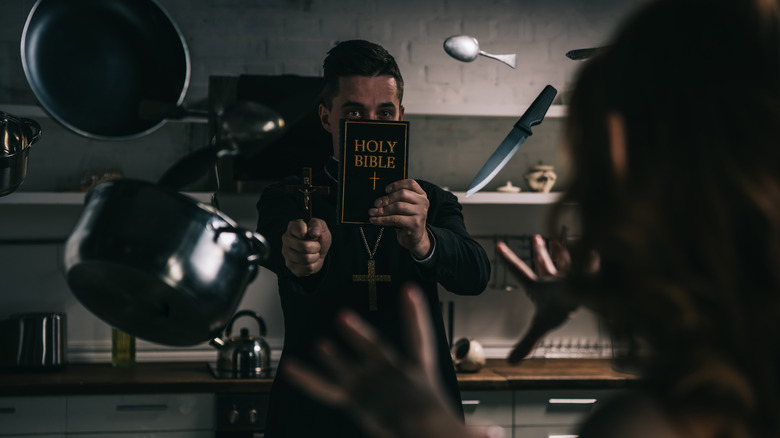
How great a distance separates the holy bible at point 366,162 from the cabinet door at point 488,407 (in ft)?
4.85

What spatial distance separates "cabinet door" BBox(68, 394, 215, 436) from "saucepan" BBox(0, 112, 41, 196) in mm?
1378

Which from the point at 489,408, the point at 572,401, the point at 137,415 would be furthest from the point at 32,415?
the point at 572,401

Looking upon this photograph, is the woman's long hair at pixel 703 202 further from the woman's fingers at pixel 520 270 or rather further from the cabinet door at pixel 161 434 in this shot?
the cabinet door at pixel 161 434

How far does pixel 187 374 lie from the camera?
2.72 metres

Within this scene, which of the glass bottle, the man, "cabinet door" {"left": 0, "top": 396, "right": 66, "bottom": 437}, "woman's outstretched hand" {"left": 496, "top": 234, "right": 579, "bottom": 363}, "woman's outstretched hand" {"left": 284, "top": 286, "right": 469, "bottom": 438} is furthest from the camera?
the glass bottle

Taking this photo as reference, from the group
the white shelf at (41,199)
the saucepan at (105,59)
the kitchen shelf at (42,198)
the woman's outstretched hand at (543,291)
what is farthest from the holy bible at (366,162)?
the white shelf at (41,199)

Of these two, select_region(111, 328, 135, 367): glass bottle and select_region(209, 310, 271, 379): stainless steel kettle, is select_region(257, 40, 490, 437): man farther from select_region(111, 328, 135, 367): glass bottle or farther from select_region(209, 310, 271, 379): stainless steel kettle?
select_region(111, 328, 135, 367): glass bottle

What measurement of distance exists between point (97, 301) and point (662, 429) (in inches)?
20.8

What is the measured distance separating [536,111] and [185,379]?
1795 mm

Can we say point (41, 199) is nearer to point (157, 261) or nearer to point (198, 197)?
point (198, 197)

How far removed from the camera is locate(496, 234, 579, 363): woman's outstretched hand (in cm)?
61

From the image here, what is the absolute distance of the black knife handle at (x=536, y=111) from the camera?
1285mm

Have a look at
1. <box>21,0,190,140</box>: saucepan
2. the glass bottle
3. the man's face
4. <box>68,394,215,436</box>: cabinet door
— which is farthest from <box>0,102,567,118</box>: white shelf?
<box>21,0,190,140</box>: saucepan

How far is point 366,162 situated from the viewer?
1.38 m
